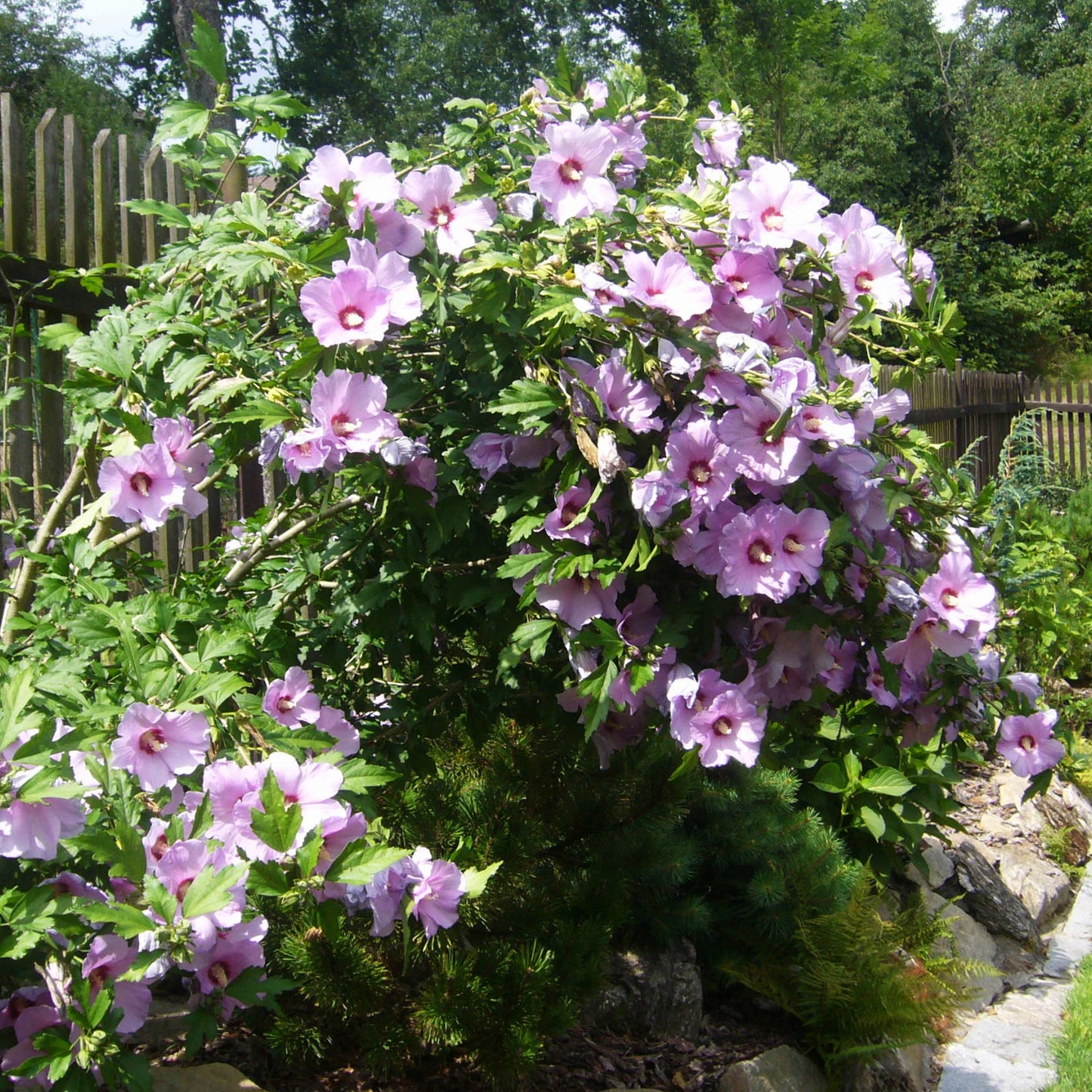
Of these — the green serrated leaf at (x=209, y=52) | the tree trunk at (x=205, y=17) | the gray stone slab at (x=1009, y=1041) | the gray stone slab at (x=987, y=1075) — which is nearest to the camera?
the green serrated leaf at (x=209, y=52)

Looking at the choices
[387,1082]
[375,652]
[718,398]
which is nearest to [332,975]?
[387,1082]

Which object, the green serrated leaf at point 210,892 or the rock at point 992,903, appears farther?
the rock at point 992,903

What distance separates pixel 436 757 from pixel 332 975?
0.69 meters

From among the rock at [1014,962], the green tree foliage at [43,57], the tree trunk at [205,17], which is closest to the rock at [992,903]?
the rock at [1014,962]

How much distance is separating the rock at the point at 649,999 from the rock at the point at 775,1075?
19 centimetres

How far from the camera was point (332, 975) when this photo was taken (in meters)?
2.16

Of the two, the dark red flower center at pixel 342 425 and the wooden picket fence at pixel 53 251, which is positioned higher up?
the wooden picket fence at pixel 53 251

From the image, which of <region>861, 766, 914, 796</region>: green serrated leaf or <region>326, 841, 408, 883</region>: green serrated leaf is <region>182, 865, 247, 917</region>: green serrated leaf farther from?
<region>861, 766, 914, 796</region>: green serrated leaf

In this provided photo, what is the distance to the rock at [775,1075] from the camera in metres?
2.53

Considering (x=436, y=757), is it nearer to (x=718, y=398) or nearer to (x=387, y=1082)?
(x=387, y=1082)

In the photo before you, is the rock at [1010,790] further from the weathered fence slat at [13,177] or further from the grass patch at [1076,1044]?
the weathered fence slat at [13,177]

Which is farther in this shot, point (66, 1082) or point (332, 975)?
point (332, 975)

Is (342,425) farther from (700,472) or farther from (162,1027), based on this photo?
(162,1027)

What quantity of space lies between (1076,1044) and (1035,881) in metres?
→ 1.08
